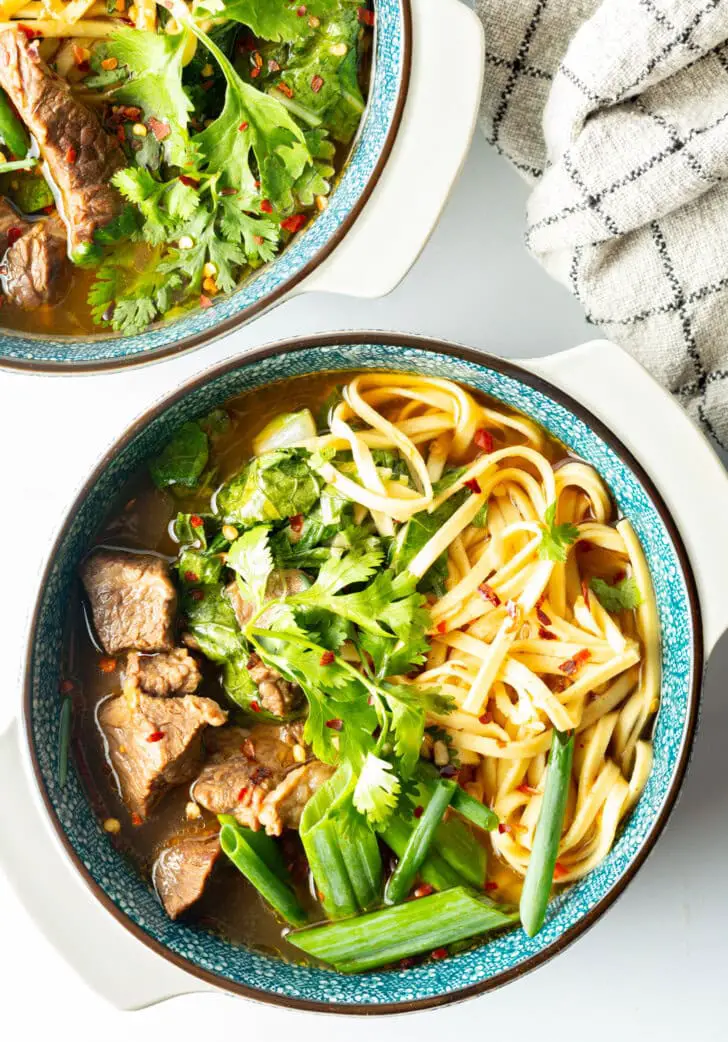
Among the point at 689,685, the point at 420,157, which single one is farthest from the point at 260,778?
the point at 420,157

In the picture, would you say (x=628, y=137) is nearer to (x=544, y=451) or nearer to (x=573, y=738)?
(x=544, y=451)

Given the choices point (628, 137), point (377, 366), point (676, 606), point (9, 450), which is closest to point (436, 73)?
point (628, 137)

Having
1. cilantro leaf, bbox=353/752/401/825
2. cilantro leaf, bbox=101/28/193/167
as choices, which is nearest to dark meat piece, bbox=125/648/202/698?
cilantro leaf, bbox=353/752/401/825

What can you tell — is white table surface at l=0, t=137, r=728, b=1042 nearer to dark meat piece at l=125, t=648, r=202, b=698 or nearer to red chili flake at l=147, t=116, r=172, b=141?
dark meat piece at l=125, t=648, r=202, b=698

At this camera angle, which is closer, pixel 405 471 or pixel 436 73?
pixel 436 73

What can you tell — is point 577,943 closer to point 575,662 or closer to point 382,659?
point 575,662

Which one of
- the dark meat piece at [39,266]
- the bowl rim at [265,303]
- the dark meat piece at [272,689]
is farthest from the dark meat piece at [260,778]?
the dark meat piece at [39,266]

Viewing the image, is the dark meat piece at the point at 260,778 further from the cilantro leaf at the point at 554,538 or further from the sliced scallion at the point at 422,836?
the cilantro leaf at the point at 554,538
